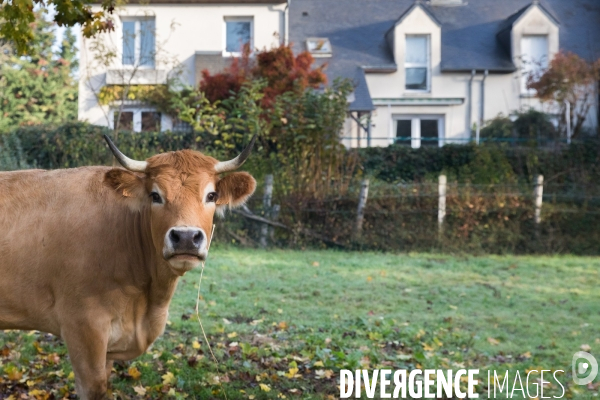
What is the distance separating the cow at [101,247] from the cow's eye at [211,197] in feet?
0.04

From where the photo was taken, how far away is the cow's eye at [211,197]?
4512mm

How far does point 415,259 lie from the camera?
507 inches

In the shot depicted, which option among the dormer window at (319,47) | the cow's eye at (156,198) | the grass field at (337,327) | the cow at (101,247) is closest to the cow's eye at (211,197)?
the cow at (101,247)

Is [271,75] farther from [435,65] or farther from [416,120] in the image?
[435,65]

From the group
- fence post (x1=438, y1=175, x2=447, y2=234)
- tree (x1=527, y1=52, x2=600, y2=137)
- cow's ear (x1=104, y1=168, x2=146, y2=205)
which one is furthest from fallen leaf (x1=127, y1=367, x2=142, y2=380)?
tree (x1=527, y1=52, x2=600, y2=137)

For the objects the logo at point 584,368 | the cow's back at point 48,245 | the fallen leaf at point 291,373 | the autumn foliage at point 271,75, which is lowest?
the logo at point 584,368

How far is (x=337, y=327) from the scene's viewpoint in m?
7.88

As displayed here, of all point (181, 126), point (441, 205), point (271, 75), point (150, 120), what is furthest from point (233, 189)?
point (150, 120)

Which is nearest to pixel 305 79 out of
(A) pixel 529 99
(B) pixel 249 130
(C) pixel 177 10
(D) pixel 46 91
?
(B) pixel 249 130

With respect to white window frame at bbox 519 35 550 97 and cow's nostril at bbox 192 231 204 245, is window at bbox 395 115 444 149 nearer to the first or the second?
white window frame at bbox 519 35 550 97

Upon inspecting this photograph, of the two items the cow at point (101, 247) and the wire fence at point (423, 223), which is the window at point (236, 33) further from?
the cow at point (101, 247)

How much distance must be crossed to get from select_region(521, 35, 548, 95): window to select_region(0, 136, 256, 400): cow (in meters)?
22.3

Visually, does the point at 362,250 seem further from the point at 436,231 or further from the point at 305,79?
the point at 305,79

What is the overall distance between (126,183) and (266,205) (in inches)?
374
